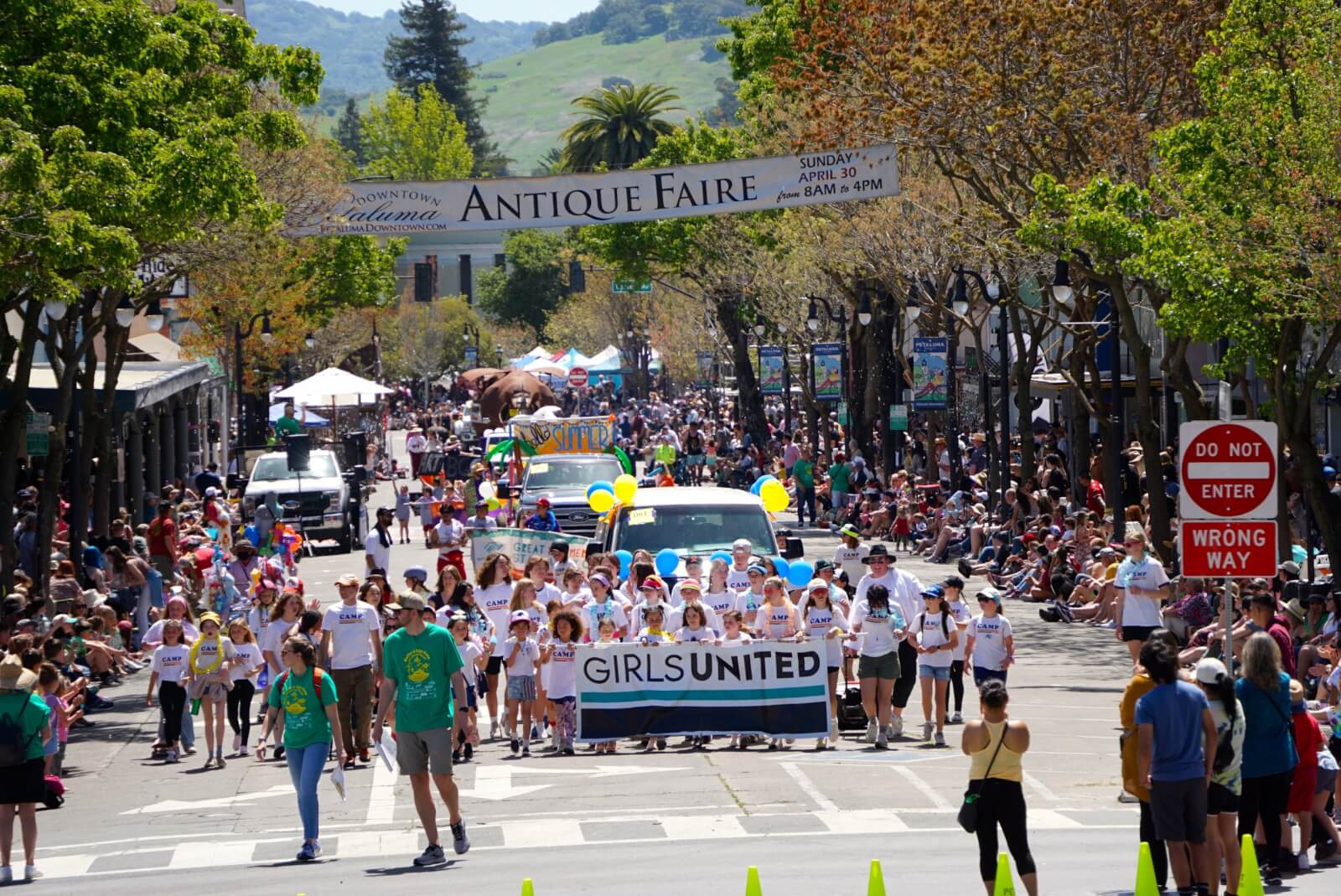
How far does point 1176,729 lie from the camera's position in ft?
34.2

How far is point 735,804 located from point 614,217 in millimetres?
16015

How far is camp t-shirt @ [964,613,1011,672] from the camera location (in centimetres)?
1778

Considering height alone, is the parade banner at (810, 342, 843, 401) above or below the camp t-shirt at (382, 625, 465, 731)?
above

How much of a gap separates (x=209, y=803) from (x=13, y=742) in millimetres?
3022

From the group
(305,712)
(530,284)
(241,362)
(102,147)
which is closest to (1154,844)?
(305,712)

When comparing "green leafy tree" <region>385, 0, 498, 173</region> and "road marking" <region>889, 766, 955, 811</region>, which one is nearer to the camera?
"road marking" <region>889, 766, 955, 811</region>

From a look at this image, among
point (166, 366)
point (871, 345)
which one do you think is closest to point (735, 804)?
point (166, 366)

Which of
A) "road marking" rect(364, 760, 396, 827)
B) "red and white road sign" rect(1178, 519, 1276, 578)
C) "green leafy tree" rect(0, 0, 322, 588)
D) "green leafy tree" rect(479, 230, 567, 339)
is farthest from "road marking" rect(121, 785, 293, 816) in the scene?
"green leafy tree" rect(479, 230, 567, 339)

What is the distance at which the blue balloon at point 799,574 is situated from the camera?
20.3m

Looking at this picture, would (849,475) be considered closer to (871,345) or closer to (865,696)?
(871,345)

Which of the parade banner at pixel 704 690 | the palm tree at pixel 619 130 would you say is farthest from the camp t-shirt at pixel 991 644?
the palm tree at pixel 619 130

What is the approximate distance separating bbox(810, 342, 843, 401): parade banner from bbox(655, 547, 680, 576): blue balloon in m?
27.3

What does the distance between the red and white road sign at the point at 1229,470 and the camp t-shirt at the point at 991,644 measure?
497cm

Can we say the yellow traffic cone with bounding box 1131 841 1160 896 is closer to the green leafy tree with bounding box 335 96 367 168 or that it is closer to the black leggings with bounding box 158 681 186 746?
the black leggings with bounding box 158 681 186 746
